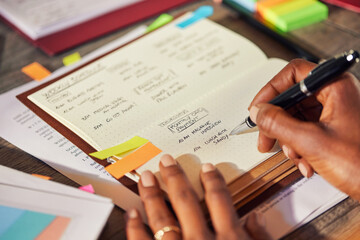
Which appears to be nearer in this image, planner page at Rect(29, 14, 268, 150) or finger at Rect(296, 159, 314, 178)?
finger at Rect(296, 159, 314, 178)

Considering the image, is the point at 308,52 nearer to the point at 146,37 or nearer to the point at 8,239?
the point at 146,37

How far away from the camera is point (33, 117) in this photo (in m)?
0.75

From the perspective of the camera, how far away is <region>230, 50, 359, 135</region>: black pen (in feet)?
1.79

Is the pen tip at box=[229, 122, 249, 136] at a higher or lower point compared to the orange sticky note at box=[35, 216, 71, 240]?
higher

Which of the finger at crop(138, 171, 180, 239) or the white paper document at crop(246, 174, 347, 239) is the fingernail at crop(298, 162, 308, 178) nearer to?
the white paper document at crop(246, 174, 347, 239)

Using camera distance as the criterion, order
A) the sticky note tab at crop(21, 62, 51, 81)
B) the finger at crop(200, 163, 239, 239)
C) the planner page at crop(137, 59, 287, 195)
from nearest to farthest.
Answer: the finger at crop(200, 163, 239, 239) < the planner page at crop(137, 59, 287, 195) < the sticky note tab at crop(21, 62, 51, 81)

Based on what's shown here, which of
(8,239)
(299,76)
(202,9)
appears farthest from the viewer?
(202,9)

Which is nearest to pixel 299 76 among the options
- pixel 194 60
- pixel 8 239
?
pixel 194 60

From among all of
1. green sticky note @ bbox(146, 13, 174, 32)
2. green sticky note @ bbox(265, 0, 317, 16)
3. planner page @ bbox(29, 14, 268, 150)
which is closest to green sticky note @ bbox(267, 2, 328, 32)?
green sticky note @ bbox(265, 0, 317, 16)

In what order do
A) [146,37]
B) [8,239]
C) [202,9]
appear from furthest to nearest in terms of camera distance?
[202,9]
[146,37]
[8,239]

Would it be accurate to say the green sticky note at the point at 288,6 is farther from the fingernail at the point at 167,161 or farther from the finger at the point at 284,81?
the fingernail at the point at 167,161

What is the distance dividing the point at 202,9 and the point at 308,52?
0.32 m

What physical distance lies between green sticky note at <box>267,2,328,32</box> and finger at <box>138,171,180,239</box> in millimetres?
548

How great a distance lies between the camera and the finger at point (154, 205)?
20.4 inches
